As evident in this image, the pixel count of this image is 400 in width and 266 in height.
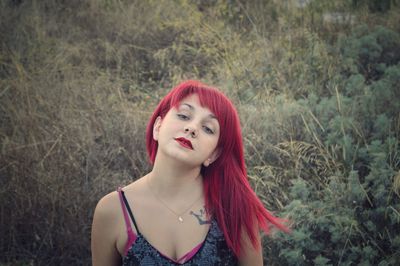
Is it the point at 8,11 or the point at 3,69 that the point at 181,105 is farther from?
the point at 8,11

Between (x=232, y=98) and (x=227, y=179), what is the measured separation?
169 centimetres

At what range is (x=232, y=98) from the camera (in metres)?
3.91

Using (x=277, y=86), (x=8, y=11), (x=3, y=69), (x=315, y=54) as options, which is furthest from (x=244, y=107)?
(x=8, y=11)

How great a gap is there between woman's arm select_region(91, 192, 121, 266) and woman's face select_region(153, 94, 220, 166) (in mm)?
292

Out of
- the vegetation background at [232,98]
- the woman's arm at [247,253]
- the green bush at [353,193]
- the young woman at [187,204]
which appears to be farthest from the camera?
the vegetation background at [232,98]

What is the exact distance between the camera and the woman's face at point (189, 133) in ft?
6.90

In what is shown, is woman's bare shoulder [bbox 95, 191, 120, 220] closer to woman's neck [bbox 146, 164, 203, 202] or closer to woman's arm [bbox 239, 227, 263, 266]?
woman's neck [bbox 146, 164, 203, 202]

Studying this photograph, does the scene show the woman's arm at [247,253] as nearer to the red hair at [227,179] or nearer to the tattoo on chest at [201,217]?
the red hair at [227,179]

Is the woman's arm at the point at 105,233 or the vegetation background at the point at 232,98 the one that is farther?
the vegetation background at the point at 232,98

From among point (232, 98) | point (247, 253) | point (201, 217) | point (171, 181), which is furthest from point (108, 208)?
point (232, 98)

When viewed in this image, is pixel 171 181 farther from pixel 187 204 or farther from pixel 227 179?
pixel 227 179

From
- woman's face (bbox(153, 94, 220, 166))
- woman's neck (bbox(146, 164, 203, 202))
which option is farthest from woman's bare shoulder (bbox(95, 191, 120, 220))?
woman's face (bbox(153, 94, 220, 166))

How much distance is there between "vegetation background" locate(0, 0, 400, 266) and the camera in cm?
302

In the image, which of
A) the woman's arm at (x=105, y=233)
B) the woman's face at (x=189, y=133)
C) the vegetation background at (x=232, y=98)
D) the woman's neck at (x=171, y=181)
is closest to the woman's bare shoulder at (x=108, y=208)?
the woman's arm at (x=105, y=233)
